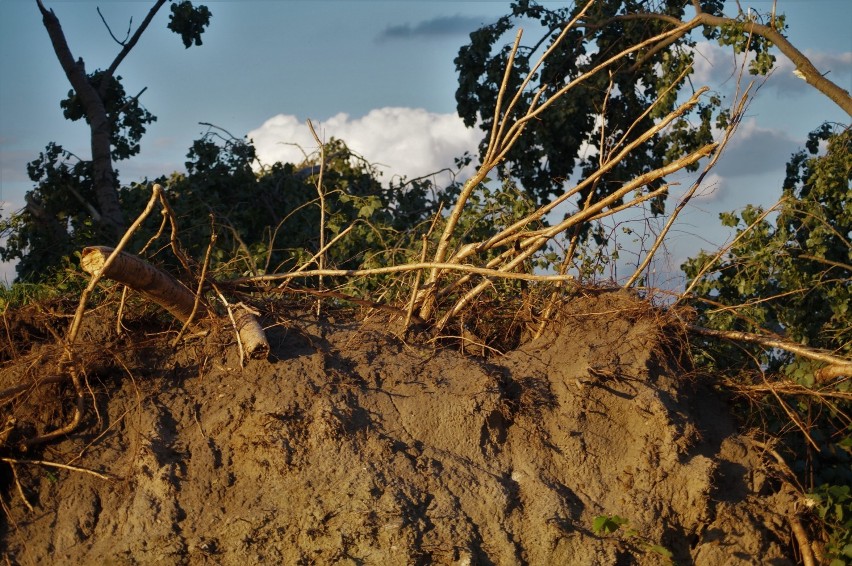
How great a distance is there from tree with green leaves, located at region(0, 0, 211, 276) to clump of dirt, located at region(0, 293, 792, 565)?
617 centimetres

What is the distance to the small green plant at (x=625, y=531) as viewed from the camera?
14.1 feet

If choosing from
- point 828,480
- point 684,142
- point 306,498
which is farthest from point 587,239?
point 306,498

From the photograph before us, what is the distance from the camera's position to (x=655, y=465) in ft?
15.3

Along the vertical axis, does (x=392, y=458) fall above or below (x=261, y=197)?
below

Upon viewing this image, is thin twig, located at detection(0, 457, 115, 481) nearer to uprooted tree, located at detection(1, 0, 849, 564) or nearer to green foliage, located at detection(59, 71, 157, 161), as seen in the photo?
uprooted tree, located at detection(1, 0, 849, 564)

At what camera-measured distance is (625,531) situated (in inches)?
172

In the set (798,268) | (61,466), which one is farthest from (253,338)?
(798,268)

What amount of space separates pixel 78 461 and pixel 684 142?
7691 millimetres

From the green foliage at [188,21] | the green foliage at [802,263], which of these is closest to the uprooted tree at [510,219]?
the green foliage at [802,263]

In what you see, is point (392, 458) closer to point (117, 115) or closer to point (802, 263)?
point (802, 263)

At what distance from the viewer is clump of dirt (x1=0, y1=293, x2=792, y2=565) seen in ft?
13.7

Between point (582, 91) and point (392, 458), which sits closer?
point (392, 458)

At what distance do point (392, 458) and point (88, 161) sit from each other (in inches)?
354

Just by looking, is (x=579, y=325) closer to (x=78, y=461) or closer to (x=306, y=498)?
(x=306, y=498)
